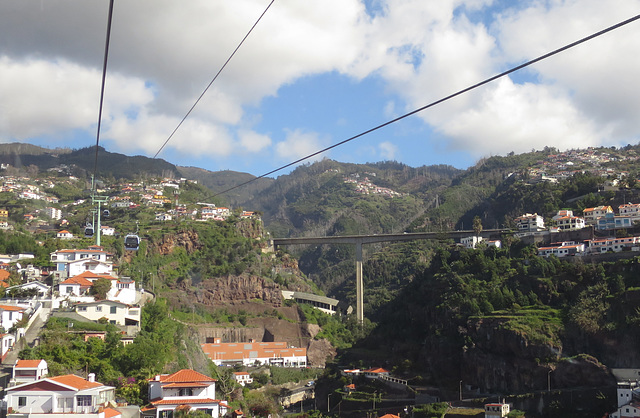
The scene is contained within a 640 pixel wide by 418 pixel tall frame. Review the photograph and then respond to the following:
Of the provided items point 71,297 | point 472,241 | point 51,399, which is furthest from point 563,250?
point 51,399

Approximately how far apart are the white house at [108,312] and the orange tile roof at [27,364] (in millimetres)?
9502

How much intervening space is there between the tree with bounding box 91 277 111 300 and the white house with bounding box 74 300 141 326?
6.92ft

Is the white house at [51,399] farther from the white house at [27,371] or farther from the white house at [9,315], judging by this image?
the white house at [9,315]

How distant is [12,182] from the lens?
82.8 metres

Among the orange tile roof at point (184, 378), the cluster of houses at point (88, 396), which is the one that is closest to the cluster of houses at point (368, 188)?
the orange tile roof at point (184, 378)

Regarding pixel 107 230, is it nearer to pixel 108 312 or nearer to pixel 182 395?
pixel 108 312

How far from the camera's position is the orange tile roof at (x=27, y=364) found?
78.3 ft

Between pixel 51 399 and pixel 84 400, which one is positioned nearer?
pixel 51 399

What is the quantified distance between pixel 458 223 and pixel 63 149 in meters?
82.1

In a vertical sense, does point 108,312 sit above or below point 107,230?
below

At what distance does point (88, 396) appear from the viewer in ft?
71.1

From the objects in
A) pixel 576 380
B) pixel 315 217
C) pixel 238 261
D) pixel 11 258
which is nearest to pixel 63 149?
pixel 315 217

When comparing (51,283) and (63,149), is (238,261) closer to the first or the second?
(51,283)

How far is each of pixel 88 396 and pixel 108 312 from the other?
43.0 ft
